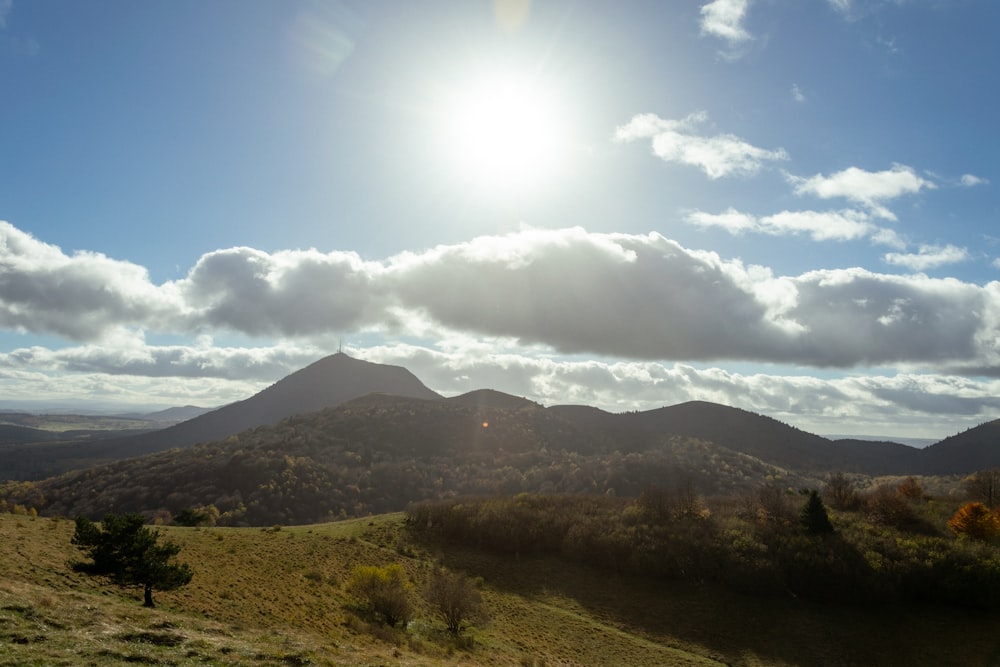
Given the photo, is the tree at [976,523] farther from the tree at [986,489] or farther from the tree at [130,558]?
the tree at [130,558]

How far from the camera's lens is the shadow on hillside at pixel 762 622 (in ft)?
203

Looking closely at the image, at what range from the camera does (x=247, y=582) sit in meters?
46.9

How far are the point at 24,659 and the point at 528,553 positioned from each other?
82.6m

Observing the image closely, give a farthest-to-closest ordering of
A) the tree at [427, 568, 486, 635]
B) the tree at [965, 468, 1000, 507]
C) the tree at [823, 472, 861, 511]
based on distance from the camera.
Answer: the tree at [965, 468, 1000, 507] → the tree at [823, 472, 861, 511] → the tree at [427, 568, 486, 635]

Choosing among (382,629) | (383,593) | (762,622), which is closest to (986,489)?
(762,622)

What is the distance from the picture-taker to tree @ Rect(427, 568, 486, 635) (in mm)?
52906

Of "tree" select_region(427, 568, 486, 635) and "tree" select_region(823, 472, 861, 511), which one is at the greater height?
"tree" select_region(823, 472, 861, 511)

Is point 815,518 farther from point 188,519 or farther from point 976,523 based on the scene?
point 188,519

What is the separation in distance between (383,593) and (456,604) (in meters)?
7.70

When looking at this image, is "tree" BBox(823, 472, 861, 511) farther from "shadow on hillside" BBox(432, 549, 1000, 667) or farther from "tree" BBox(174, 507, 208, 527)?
"tree" BBox(174, 507, 208, 527)

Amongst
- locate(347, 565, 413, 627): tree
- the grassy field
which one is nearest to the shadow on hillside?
the grassy field

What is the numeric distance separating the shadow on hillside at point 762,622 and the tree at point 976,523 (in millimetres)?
24239

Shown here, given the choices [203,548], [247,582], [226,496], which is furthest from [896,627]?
[226,496]

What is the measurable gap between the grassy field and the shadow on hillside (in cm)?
25
